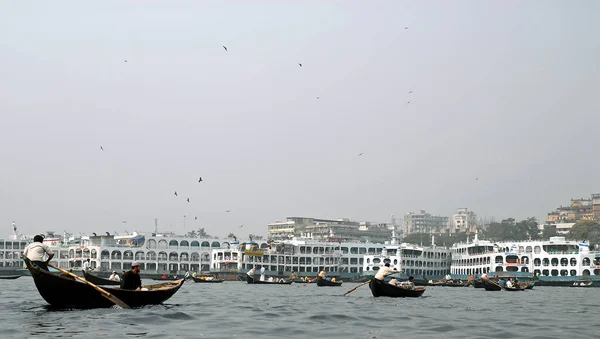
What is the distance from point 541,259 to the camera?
9631cm

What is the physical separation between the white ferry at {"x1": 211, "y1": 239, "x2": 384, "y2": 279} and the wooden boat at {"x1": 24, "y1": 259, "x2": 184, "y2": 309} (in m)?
77.4

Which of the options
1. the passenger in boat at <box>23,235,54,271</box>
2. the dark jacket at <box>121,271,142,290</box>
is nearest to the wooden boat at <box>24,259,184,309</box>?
the passenger in boat at <box>23,235,54,271</box>

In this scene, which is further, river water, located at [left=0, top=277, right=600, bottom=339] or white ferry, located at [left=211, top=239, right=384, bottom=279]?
white ferry, located at [left=211, top=239, right=384, bottom=279]

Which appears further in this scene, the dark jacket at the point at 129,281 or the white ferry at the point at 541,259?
the white ferry at the point at 541,259

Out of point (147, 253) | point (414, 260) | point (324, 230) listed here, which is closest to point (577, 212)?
point (324, 230)

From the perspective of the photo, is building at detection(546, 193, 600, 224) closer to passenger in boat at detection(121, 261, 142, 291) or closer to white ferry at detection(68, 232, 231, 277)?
white ferry at detection(68, 232, 231, 277)

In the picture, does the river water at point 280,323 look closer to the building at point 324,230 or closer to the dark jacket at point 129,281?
the dark jacket at point 129,281

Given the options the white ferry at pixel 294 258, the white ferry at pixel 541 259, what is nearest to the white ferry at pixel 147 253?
the white ferry at pixel 294 258

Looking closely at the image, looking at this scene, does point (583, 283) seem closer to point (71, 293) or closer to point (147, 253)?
point (147, 253)

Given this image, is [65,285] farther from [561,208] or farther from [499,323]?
[561,208]

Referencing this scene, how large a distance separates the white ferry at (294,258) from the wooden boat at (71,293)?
7739 centimetres

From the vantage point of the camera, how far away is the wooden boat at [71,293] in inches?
841

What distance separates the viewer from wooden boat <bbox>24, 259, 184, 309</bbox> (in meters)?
21.4

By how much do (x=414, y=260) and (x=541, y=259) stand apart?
2025 cm
